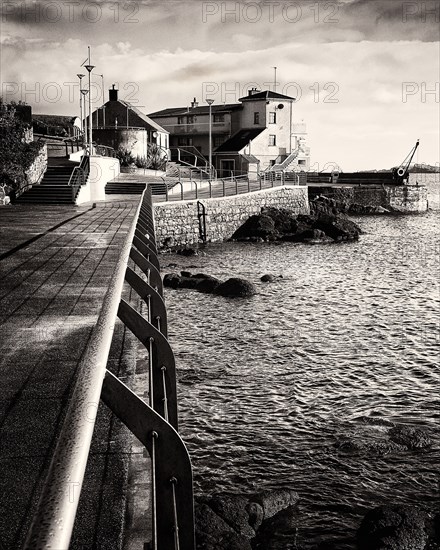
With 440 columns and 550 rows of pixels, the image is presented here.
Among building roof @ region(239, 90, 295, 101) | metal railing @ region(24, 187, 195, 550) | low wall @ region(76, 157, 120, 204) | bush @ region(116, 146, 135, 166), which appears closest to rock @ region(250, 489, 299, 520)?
metal railing @ region(24, 187, 195, 550)

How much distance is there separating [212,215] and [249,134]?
37115mm

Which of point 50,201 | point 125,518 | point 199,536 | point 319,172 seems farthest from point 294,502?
point 319,172

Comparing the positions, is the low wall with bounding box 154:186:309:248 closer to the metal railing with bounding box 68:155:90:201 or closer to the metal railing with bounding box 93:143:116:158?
the metal railing with bounding box 68:155:90:201

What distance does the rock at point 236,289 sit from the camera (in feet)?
77.8

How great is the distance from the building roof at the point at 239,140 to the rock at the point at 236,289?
50265 mm

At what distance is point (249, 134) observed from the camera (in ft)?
249

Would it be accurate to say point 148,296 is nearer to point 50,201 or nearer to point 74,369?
point 74,369

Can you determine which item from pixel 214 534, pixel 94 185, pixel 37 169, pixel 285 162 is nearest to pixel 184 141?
pixel 285 162

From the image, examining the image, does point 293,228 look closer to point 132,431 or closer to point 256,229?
point 256,229

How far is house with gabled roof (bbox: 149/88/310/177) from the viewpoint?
242 feet

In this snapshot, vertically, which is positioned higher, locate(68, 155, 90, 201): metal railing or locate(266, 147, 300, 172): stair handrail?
locate(266, 147, 300, 172): stair handrail

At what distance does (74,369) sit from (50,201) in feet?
74.9

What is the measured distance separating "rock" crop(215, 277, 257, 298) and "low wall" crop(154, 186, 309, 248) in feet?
40.8

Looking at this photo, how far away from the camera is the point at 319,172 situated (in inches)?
3356
